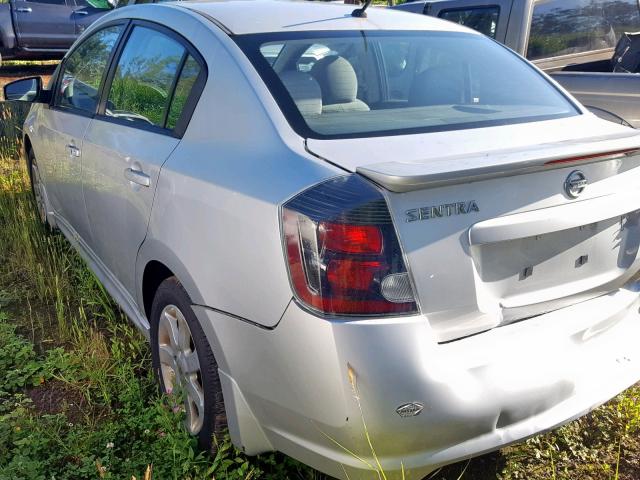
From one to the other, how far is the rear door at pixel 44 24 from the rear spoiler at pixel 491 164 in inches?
477

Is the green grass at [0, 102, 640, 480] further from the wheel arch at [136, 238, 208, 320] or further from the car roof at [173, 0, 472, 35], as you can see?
the car roof at [173, 0, 472, 35]

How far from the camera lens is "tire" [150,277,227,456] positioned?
2.18 meters

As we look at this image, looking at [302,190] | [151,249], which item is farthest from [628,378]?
[151,249]

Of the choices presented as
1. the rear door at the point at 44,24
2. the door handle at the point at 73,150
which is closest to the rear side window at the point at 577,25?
the door handle at the point at 73,150

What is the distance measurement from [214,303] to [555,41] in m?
3.97

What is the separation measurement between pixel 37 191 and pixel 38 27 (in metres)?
8.86

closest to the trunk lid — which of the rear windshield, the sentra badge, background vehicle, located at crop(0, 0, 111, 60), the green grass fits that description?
the sentra badge

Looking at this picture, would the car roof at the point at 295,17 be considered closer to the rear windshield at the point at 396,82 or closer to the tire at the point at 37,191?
the rear windshield at the point at 396,82

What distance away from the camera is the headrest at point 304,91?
2.23m

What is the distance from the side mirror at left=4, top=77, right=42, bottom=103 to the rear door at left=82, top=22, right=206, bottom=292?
109 cm

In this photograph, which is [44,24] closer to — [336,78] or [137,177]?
[137,177]

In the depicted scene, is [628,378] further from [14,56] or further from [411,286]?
[14,56]

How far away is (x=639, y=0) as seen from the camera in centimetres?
528

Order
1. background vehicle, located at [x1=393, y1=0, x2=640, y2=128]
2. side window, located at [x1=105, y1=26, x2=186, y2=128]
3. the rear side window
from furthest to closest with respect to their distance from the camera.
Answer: the rear side window → background vehicle, located at [x1=393, y1=0, x2=640, y2=128] → side window, located at [x1=105, y1=26, x2=186, y2=128]
